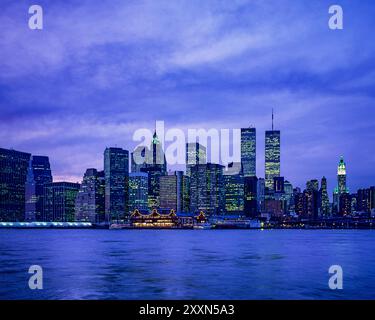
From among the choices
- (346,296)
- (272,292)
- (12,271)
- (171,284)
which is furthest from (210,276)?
(12,271)

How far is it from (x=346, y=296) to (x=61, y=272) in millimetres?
15088

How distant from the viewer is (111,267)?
2923 centimetres

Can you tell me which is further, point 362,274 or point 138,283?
point 362,274

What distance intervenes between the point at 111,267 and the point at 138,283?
8.34 metres

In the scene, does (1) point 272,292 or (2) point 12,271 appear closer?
(1) point 272,292
